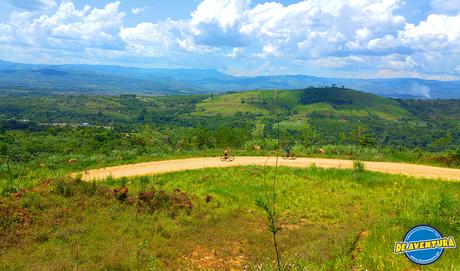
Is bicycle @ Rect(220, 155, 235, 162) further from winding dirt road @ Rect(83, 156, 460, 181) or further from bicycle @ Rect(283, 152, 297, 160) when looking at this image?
bicycle @ Rect(283, 152, 297, 160)

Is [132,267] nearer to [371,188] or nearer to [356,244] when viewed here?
[356,244]

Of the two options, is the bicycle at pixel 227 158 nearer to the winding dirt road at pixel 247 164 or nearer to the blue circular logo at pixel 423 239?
the winding dirt road at pixel 247 164

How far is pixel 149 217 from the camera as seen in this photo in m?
16.5

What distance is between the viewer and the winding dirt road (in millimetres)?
25141

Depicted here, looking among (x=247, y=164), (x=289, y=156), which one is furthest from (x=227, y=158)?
(x=289, y=156)

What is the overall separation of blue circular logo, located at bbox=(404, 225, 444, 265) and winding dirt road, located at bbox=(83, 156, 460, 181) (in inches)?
779

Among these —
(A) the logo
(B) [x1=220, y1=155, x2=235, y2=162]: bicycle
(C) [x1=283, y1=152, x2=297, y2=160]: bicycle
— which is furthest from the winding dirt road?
(A) the logo

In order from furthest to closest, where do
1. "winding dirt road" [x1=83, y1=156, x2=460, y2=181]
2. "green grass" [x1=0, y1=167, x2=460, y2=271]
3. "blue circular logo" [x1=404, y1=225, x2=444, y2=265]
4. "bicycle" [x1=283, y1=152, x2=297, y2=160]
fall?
"bicycle" [x1=283, y1=152, x2=297, y2=160]
"winding dirt road" [x1=83, y1=156, x2=460, y2=181]
"green grass" [x1=0, y1=167, x2=460, y2=271]
"blue circular logo" [x1=404, y1=225, x2=444, y2=265]

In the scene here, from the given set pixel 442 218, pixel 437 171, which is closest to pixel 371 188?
pixel 437 171

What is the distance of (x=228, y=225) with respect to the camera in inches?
650

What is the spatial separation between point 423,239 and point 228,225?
437 inches

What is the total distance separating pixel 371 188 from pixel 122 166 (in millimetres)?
17747

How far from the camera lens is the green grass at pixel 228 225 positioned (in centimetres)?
1120

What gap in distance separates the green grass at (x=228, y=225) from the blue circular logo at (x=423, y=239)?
7.08 feet
